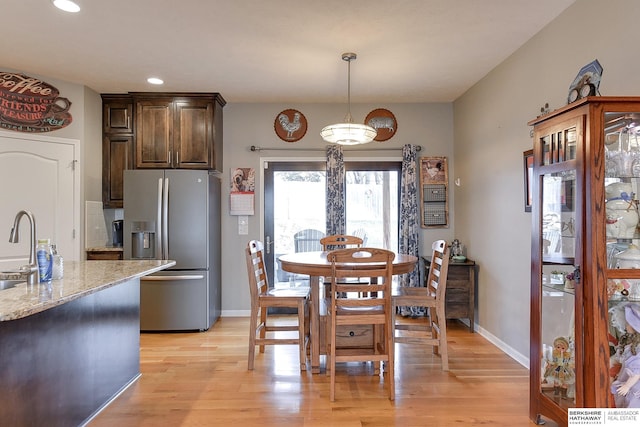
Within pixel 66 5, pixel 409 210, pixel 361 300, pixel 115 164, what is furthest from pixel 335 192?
pixel 66 5

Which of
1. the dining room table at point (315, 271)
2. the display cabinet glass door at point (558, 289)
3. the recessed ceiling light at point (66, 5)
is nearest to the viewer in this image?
the display cabinet glass door at point (558, 289)

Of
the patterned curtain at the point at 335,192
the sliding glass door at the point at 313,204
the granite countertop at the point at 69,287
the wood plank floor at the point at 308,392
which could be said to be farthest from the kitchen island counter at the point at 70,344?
the patterned curtain at the point at 335,192

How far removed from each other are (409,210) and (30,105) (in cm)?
423

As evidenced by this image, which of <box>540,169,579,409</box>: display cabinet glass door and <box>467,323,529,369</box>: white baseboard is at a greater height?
<box>540,169,579,409</box>: display cabinet glass door

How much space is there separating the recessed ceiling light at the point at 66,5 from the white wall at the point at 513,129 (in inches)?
133

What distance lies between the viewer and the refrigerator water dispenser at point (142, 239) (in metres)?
4.00

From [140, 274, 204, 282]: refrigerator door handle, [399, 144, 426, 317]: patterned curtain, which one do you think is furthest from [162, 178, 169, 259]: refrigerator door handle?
[399, 144, 426, 317]: patterned curtain

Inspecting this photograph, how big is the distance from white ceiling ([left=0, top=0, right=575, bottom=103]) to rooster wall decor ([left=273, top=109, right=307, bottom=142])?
1.57 ft

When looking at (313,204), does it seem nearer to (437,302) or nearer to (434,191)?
(434,191)

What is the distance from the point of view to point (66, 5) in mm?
2523

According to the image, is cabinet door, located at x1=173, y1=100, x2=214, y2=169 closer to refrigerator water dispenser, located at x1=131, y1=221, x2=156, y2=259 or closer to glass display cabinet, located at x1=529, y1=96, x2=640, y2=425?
refrigerator water dispenser, located at x1=131, y1=221, x2=156, y2=259

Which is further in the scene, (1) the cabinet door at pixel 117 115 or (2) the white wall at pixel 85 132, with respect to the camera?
(1) the cabinet door at pixel 117 115

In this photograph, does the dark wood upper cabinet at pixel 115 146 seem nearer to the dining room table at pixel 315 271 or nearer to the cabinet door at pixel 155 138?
the cabinet door at pixel 155 138

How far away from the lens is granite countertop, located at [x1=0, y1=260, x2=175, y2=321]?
147 cm
